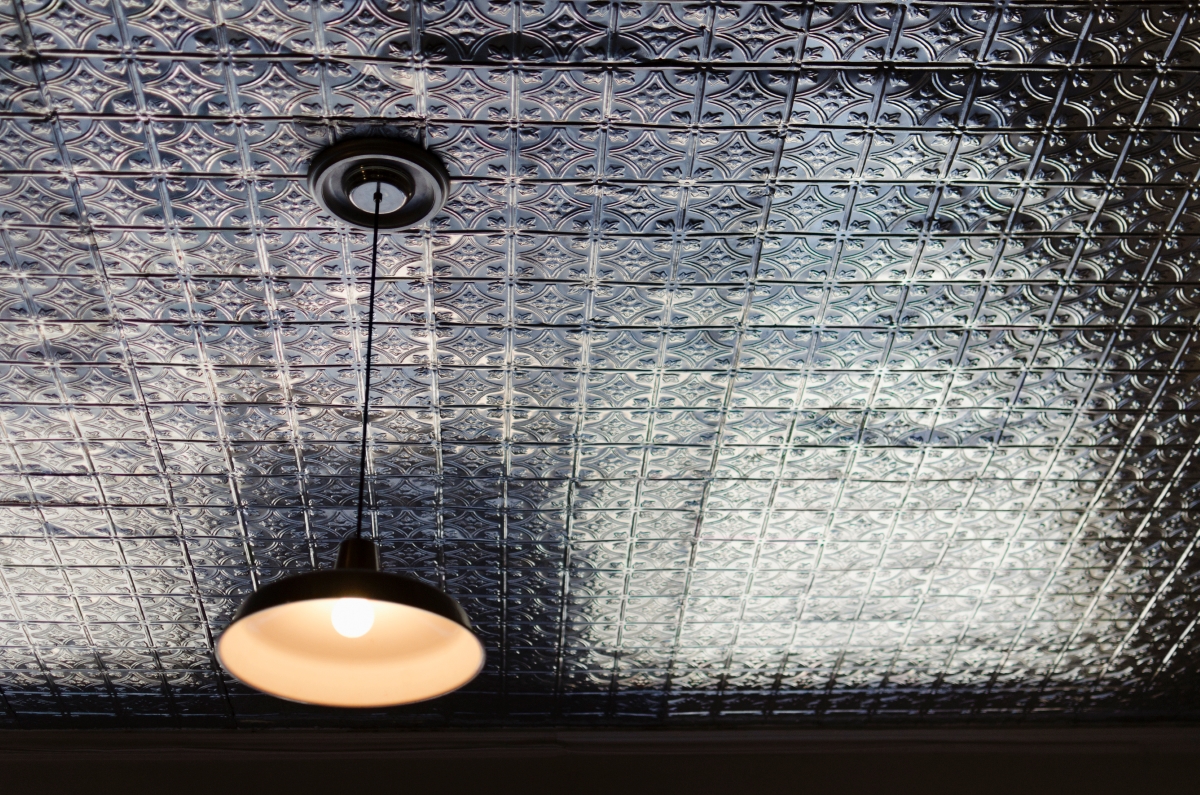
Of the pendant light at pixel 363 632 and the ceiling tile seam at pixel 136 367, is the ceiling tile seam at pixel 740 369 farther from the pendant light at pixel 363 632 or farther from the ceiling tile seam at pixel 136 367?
the ceiling tile seam at pixel 136 367

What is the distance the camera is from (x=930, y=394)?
2.56 m

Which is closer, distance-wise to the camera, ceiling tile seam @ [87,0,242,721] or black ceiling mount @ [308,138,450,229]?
ceiling tile seam @ [87,0,242,721]

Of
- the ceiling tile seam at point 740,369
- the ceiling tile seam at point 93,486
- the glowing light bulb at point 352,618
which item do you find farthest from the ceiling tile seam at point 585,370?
the ceiling tile seam at point 93,486

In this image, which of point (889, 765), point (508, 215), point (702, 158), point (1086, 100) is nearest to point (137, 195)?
point (508, 215)

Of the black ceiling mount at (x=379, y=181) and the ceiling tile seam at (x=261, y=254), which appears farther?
the black ceiling mount at (x=379, y=181)

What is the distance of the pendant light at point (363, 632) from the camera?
1849 mm

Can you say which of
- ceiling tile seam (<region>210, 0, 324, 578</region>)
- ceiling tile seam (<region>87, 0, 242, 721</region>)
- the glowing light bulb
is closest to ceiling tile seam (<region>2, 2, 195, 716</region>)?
ceiling tile seam (<region>87, 0, 242, 721</region>)

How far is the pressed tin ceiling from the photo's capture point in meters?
1.79

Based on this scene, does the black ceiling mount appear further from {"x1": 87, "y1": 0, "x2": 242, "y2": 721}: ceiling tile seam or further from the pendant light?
{"x1": 87, "y1": 0, "x2": 242, "y2": 721}: ceiling tile seam

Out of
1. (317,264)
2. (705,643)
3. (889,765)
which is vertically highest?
(317,264)

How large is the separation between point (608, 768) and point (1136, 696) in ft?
7.35

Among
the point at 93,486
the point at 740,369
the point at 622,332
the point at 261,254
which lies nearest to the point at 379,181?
the point at 261,254

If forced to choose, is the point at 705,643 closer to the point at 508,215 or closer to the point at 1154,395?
the point at 1154,395

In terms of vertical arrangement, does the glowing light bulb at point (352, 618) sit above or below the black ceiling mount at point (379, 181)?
below
